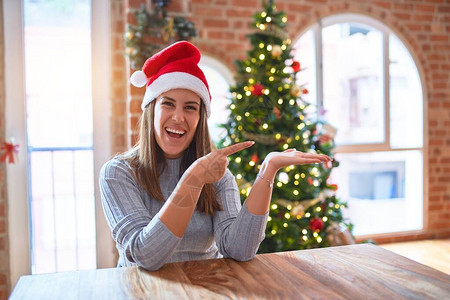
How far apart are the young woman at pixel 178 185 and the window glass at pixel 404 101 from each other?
331 cm

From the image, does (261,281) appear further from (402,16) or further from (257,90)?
(402,16)

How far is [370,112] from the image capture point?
427 centimetres

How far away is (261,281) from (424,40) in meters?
4.04

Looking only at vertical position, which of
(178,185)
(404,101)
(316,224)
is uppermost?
(404,101)

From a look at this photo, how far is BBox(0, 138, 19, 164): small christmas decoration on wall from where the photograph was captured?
2.93 m

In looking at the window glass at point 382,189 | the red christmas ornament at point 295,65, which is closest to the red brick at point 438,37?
the window glass at point 382,189

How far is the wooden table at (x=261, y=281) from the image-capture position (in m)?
0.92

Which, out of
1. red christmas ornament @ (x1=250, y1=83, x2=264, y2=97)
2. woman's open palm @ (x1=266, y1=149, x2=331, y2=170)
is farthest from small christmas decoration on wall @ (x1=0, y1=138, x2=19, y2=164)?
woman's open palm @ (x1=266, y1=149, x2=331, y2=170)

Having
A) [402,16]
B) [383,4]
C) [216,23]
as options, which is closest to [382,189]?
[402,16]

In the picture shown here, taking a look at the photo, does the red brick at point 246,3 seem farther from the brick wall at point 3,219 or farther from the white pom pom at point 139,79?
the white pom pom at point 139,79

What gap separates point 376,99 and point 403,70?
45 centimetres

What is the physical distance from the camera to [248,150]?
2828 mm

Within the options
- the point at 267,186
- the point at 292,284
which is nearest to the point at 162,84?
the point at 267,186

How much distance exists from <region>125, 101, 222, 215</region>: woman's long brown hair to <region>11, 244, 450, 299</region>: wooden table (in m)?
0.30
